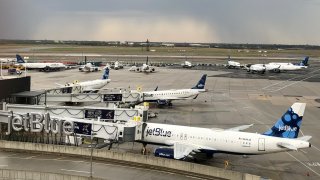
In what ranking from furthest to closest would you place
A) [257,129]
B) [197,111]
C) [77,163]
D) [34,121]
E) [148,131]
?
[197,111]
[257,129]
[148,131]
[34,121]
[77,163]

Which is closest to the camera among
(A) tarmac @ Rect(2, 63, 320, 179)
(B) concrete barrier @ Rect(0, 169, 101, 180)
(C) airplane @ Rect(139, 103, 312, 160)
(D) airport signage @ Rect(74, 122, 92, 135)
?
(B) concrete barrier @ Rect(0, 169, 101, 180)

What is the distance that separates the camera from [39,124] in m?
48.2

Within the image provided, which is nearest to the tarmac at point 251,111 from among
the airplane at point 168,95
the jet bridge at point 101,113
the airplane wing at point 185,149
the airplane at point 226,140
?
the airplane at point 168,95

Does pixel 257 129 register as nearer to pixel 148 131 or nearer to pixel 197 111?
pixel 197 111

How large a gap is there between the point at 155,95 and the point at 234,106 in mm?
18410

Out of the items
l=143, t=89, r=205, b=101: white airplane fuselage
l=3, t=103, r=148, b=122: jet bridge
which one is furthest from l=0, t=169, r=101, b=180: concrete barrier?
l=143, t=89, r=205, b=101: white airplane fuselage

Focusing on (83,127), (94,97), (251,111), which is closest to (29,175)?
(83,127)

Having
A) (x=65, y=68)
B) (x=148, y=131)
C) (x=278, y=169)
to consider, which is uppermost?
(x=65, y=68)

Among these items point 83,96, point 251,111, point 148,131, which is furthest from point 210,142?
point 251,111

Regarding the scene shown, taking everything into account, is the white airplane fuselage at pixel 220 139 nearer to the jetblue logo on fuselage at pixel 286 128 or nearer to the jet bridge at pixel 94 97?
the jetblue logo on fuselage at pixel 286 128

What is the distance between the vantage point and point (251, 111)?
8825cm

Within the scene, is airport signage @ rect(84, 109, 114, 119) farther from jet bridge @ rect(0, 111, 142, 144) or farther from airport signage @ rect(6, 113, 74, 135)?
airport signage @ rect(6, 113, 74, 135)

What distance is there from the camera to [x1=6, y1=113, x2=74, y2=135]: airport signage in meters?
47.7

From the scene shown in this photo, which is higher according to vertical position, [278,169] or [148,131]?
[148,131]
